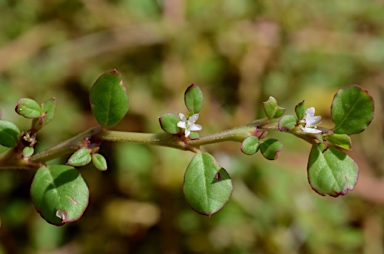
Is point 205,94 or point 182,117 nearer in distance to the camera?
point 182,117

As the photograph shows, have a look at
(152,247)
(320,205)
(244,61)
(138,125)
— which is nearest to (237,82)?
(244,61)

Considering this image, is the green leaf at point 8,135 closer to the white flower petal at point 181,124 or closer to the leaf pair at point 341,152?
the white flower petal at point 181,124

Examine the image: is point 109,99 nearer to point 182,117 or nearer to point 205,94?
point 182,117

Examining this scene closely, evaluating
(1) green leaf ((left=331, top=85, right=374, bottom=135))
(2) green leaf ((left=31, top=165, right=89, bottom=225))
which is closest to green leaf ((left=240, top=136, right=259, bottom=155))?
(1) green leaf ((left=331, top=85, right=374, bottom=135))

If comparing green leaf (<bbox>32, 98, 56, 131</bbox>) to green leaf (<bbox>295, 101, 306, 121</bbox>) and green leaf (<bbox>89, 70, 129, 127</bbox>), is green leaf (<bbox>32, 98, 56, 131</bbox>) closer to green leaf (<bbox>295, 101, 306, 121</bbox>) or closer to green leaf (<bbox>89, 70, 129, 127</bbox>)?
green leaf (<bbox>89, 70, 129, 127</bbox>)

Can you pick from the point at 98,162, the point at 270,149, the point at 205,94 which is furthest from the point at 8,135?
the point at 205,94

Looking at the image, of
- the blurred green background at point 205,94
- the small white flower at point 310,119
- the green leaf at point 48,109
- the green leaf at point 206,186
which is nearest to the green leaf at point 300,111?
the small white flower at point 310,119
